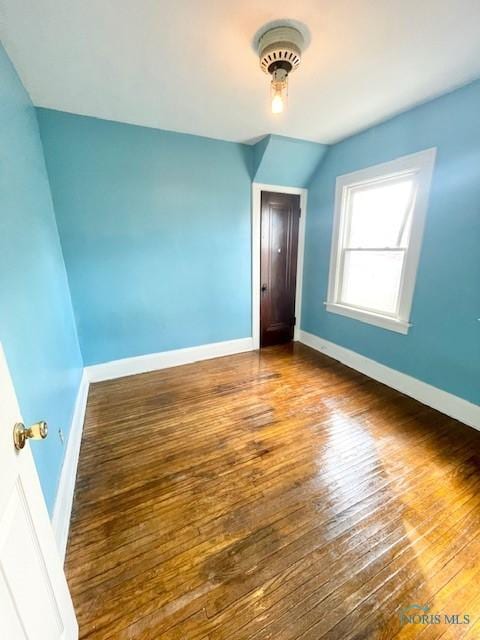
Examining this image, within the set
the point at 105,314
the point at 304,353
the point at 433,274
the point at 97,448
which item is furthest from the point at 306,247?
the point at 97,448

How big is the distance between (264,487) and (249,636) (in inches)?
26.2

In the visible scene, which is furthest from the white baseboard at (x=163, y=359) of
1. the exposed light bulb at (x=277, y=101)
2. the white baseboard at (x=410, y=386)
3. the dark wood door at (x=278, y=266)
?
the exposed light bulb at (x=277, y=101)

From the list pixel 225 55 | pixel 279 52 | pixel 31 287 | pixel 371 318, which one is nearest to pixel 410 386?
pixel 371 318

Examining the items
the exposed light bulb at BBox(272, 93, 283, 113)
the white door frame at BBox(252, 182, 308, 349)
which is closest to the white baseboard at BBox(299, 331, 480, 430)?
the white door frame at BBox(252, 182, 308, 349)

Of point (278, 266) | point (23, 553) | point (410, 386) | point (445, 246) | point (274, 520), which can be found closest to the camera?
point (23, 553)

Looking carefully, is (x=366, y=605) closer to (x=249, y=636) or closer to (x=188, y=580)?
(x=249, y=636)

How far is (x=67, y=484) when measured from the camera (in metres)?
1.56

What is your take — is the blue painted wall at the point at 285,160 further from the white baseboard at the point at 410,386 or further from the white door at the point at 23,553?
the white door at the point at 23,553

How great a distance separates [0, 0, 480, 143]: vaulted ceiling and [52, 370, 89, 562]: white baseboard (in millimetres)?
2452

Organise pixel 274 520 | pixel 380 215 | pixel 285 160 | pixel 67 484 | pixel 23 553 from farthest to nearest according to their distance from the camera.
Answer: pixel 285 160, pixel 380 215, pixel 67 484, pixel 274 520, pixel 23 553

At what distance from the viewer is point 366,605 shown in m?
1.11

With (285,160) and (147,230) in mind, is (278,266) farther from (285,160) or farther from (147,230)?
(147,230)

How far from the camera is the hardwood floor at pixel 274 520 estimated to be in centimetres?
109

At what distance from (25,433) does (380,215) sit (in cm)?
331
